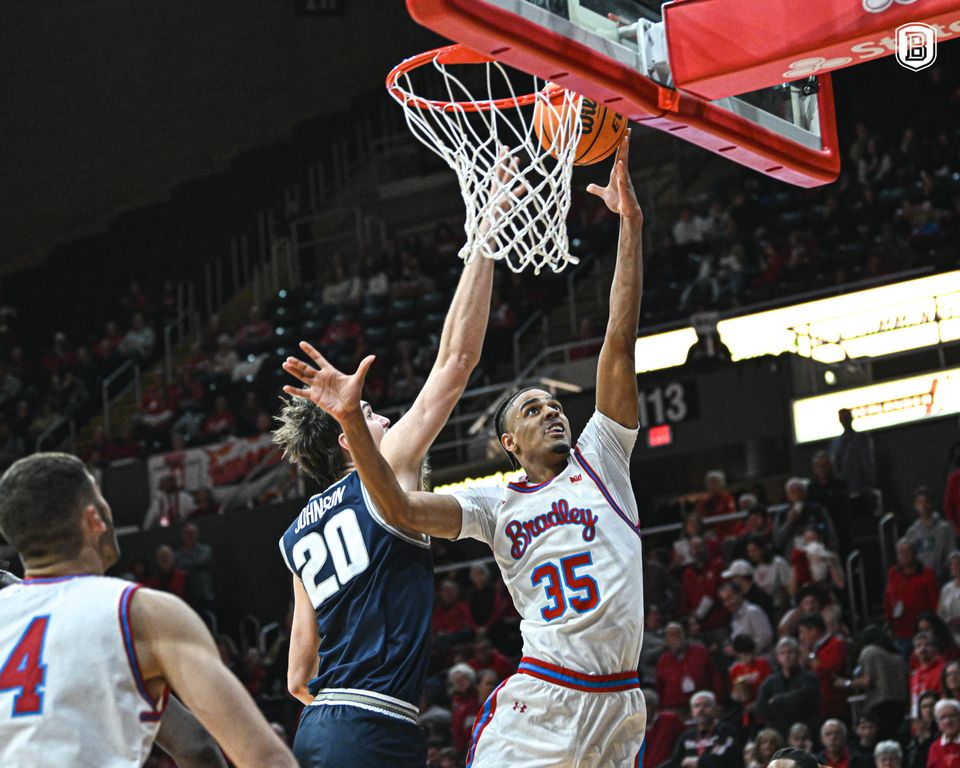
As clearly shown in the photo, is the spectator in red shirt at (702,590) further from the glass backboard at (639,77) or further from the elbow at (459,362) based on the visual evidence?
the elbow at (459,362)

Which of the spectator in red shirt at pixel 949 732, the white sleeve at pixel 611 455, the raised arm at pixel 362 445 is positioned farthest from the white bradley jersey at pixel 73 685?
the spectator in red shirt at pixel 949 732

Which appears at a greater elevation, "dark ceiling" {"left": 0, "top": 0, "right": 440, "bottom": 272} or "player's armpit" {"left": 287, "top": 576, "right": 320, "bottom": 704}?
"dark ceiling" {"left": 0, "top": 0, "right": 440, "bottom": 272}

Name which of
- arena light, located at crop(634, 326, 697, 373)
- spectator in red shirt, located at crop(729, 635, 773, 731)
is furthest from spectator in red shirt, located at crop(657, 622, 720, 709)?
arena light, located at crop(634, 326, 697, 373)

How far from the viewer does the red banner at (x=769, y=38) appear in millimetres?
4949

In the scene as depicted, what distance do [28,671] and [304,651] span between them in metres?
2.02

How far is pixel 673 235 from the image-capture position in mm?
19031

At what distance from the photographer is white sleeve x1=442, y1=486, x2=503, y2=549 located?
4.95m

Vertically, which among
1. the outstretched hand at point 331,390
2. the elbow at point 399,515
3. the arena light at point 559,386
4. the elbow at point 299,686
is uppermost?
the arena light at point 559,386

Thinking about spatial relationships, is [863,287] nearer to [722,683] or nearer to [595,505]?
[722,683]

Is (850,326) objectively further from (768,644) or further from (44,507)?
(44,507)

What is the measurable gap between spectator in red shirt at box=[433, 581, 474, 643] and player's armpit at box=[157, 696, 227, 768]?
9972 mm

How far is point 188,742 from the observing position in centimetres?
319

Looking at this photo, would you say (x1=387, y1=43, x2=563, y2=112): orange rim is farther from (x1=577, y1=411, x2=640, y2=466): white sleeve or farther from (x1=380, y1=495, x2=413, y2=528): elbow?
(x1=380, y1=495, x2=413, y2=528): elbow

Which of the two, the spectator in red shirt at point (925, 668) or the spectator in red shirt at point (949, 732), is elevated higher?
the spectator in red shirt at point (925, 668)
